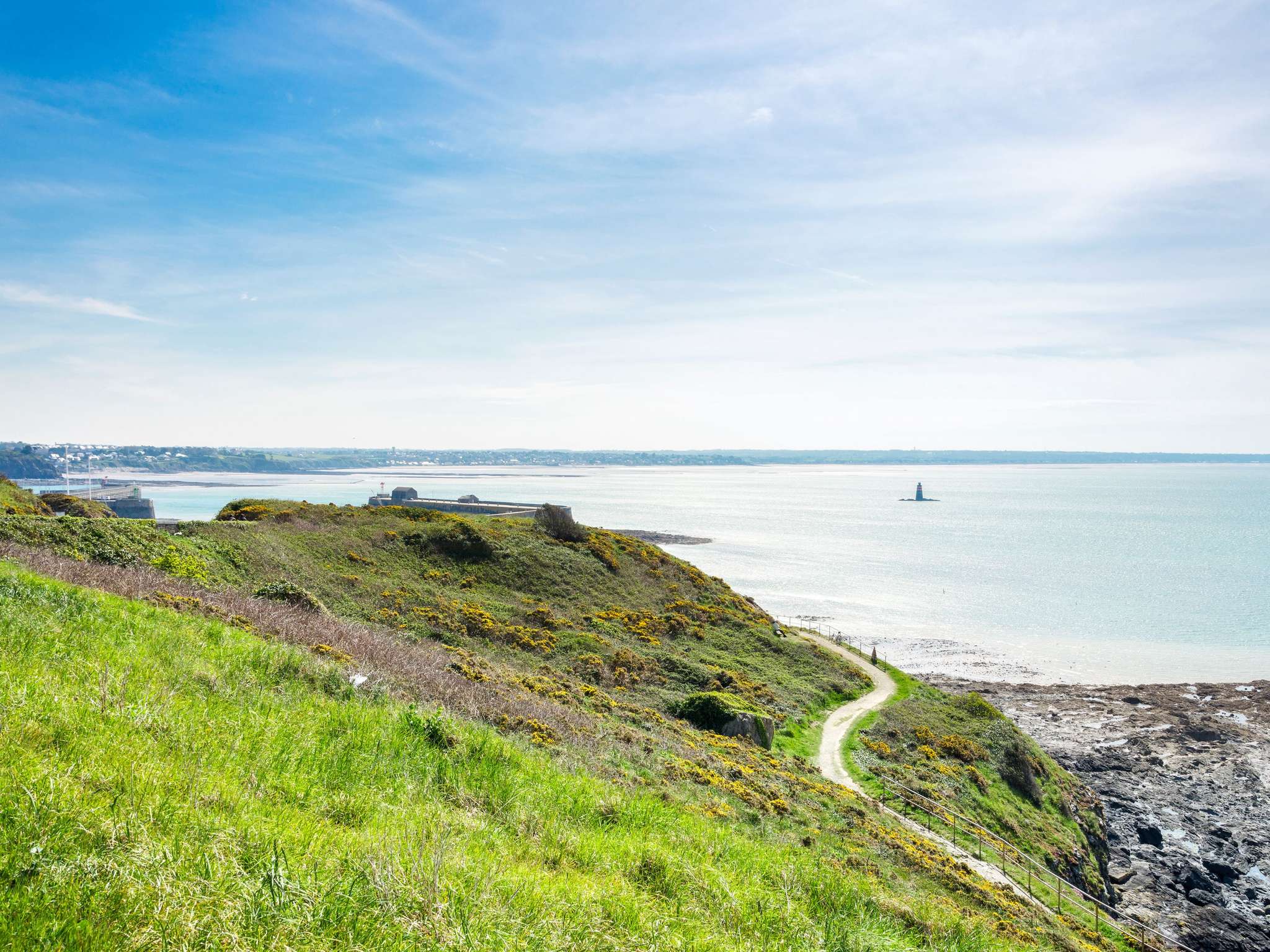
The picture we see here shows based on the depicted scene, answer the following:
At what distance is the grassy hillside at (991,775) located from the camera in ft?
85.5

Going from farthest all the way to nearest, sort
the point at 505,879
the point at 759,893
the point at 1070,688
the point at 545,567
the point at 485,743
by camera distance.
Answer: the point at 1070,688 → the point at 545,567 → the point at 485,743 → the point at 759,893 → the point at 505,879

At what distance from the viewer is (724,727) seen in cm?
2405

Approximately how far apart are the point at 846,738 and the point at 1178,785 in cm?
2184

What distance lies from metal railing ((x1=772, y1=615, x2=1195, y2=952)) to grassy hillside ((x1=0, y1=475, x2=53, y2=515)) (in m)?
35.3

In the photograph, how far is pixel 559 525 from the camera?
47.0 meters

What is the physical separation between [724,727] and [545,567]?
18.2 metres

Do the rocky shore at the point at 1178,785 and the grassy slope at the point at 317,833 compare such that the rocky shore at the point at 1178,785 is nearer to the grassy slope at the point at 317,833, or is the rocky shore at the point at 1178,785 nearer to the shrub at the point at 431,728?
the grassy slope at the point at 317,833

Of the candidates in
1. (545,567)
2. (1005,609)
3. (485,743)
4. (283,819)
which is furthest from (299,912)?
(1005,609)

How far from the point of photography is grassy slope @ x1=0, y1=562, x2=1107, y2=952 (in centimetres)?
420

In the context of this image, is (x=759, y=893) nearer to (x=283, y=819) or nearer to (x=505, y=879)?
(x=505, y=879)

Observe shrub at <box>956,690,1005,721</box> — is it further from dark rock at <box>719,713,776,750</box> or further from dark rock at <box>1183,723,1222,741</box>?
dark rock at <box>719,713,776,750</box>

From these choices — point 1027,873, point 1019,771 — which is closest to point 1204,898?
point 1019,771

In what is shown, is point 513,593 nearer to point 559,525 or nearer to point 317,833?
point 559,525

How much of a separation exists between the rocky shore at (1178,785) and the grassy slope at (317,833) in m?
23.1
